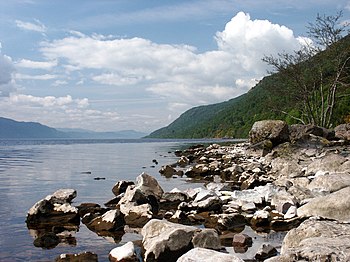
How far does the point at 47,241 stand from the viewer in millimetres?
9969

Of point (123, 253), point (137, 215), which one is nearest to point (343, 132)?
point (137, 215)

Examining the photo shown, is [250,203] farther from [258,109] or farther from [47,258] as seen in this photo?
[258,109]

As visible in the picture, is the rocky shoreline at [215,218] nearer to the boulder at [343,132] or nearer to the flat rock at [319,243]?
the flat rock at [319,243]

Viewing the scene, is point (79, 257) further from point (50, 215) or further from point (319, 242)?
point (319, 242)

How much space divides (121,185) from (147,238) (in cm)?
882

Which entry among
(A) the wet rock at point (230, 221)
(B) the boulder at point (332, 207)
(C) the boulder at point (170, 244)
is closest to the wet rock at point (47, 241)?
(C) the boulder at point (170, 244)

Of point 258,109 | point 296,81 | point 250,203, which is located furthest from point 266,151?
point 258,109

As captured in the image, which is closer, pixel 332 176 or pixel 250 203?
pixel 250 203

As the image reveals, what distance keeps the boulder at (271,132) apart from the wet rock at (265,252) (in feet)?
74.4

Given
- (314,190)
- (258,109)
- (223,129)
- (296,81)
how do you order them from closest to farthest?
(314,190)
(296,81)
(258,109)
(223,129)

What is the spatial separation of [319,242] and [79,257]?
4.91 m

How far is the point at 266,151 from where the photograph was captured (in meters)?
30.5

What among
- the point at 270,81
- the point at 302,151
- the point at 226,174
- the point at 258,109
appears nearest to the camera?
the point at 226,174

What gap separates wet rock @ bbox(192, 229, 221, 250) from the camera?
8.62m
